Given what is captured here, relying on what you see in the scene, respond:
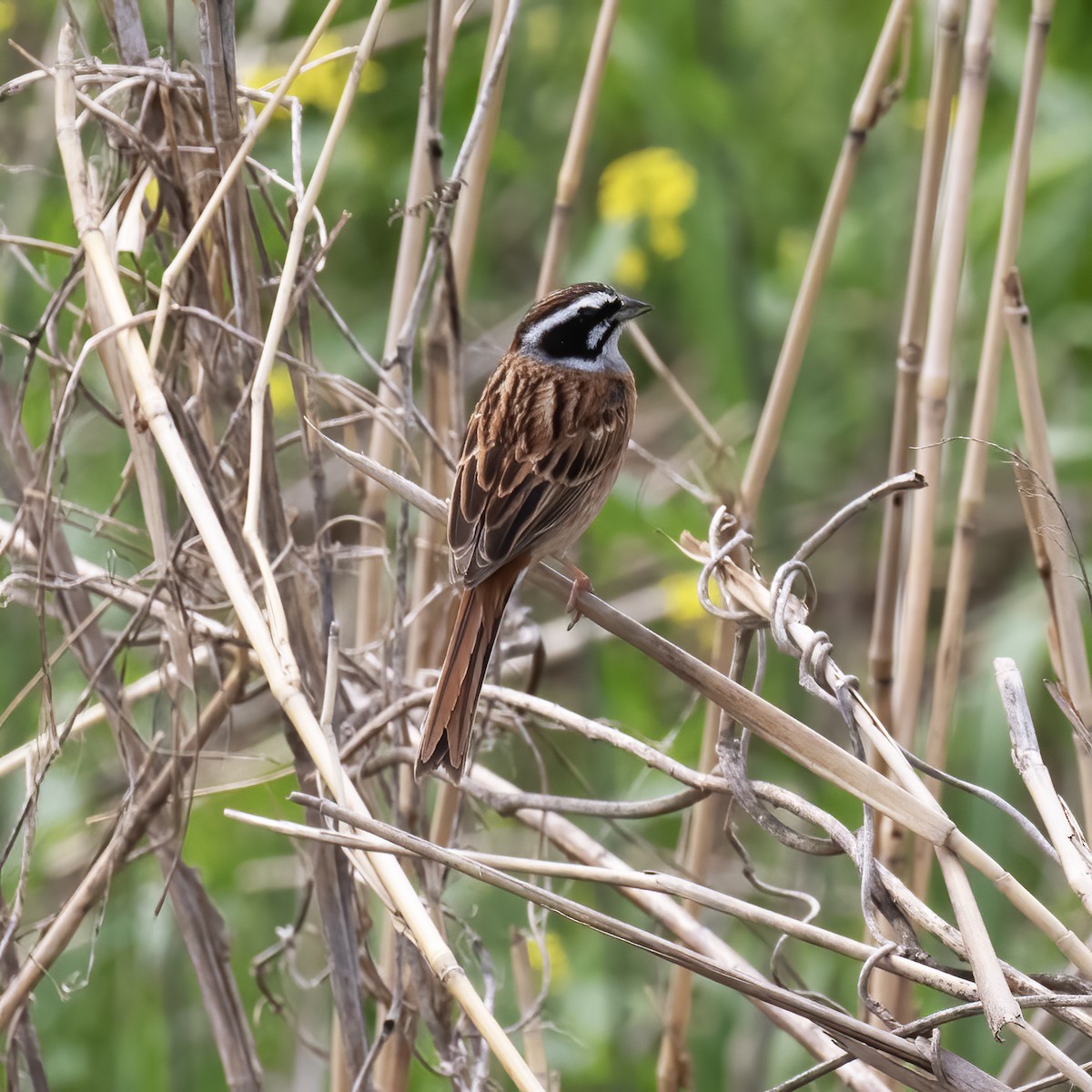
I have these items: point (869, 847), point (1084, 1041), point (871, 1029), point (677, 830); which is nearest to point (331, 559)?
point (869, 847)

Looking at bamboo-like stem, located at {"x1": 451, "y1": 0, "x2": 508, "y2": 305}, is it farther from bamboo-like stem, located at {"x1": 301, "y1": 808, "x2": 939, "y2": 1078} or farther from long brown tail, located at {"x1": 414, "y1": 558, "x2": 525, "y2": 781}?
bamboo-like stem, located at {"x1": 301, "y1": 808, "x2": 939, "y2": 1078}

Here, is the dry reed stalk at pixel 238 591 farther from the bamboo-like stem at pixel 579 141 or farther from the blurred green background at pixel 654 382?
the bamboo-like stem at pixel 579 141

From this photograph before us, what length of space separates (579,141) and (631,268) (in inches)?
84.3

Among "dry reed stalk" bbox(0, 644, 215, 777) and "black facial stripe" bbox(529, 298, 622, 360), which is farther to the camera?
"black facial stripe" bbox(529, 298, 622, 360)

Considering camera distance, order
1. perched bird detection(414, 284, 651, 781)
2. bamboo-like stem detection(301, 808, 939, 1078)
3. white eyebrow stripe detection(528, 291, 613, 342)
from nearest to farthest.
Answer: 1. bamboo-like stem detection(301, 808, 939, 1078)
2. perched bird detection(414, 284, 651, 781)
3. white eyebrow stripe detection(528, 291, 613, 342)

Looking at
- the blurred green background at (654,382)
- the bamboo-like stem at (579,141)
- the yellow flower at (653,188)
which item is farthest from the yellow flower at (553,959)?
the yellow flower at (653,188)

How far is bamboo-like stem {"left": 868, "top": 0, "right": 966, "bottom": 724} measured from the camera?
239 cm

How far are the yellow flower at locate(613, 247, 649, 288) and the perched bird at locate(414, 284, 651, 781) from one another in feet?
5.47

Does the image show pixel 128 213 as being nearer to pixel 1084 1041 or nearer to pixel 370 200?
Result: pixel 1084 1041

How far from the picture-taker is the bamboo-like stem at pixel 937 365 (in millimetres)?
2316

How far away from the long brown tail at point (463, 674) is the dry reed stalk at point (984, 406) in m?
0.76

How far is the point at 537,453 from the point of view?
8.82ft

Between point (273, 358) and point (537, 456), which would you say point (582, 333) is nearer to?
point (537, 456)

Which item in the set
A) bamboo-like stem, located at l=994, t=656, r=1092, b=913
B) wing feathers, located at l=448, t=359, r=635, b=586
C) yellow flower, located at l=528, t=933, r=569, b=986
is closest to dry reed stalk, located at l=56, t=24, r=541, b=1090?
wing feathers, located at l=448, t=359, r=635, b=586
